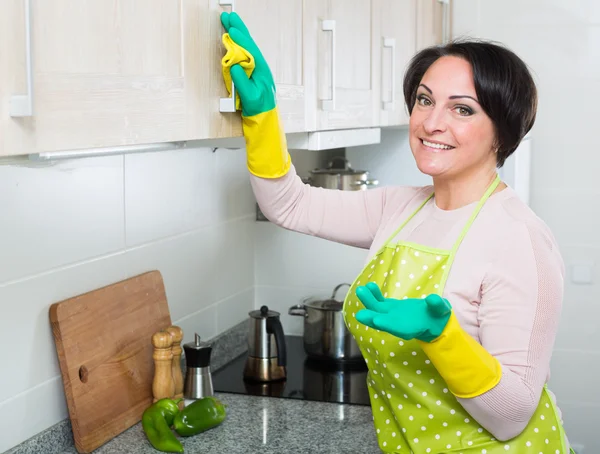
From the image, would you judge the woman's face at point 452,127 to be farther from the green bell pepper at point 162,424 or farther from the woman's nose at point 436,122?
the green bell pepper at point 162,424

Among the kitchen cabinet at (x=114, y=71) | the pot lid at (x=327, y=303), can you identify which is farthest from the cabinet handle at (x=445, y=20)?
the kitchen cabinet at (x=114, y=71)

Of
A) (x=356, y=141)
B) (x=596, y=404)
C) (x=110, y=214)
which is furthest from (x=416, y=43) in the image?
(x=596, y=404)

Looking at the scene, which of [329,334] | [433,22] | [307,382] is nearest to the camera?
[307,382]

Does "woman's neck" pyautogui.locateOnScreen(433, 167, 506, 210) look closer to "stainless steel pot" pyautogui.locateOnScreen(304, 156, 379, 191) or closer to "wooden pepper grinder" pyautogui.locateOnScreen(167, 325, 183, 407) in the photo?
"wooden pepper grinder" pyautogui.locateOnScreen(167, 325, 183, 407)

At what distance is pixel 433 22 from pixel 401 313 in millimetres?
1642

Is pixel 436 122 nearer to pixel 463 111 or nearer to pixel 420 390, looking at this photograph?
pixel 463 111

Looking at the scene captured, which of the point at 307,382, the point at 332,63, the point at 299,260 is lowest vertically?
the point at 307,382

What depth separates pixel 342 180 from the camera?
2467 millimetres

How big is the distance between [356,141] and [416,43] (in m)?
0.54

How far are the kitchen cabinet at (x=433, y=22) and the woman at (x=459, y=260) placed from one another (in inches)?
33.6

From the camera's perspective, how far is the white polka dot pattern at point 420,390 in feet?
4.73

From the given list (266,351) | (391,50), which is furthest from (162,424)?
(391,50)

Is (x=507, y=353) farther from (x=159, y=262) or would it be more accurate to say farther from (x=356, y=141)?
(x=159, y=262)

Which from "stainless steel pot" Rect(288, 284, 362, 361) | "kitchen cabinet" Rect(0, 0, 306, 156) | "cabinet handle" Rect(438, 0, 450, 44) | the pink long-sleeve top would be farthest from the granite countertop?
"cabinet handle" Rect(438, 0, 450, 44)
